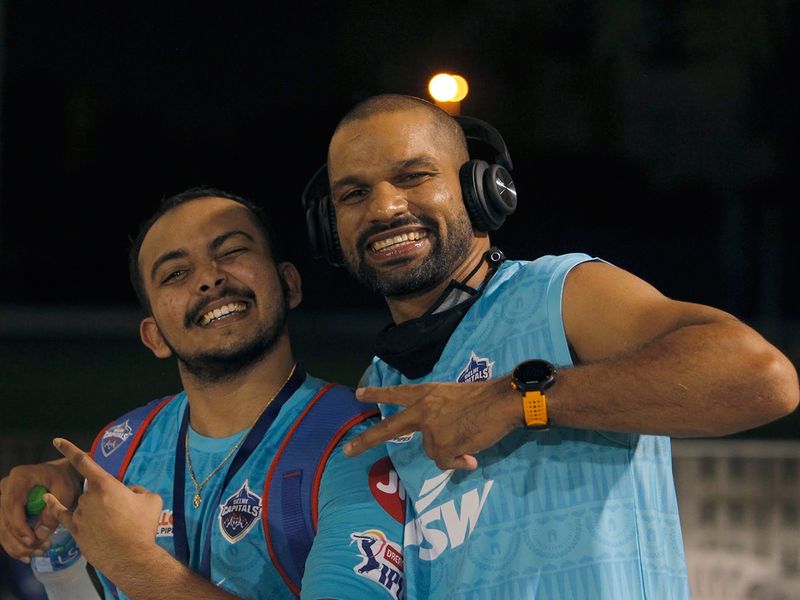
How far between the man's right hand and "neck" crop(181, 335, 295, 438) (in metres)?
0.39

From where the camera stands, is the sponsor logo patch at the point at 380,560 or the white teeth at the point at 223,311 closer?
the sponsor logo patch at the point at 380,560

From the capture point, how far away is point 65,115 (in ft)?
51.6

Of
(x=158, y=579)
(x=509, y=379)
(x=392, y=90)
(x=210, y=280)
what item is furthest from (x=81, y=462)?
(x=392, y=90)

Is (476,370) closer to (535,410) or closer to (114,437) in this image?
(535,410)

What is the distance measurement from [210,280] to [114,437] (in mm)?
569

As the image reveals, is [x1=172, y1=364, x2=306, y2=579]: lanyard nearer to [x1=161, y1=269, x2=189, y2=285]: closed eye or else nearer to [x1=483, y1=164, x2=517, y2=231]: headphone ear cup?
[x1=161, y1=269, x2=189, y2=285]: closed eye

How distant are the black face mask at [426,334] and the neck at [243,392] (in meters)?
0.40

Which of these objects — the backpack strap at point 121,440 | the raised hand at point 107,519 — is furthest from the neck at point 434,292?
the backpack strap at point 121,440

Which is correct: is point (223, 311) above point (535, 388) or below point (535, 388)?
above

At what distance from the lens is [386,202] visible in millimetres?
2291

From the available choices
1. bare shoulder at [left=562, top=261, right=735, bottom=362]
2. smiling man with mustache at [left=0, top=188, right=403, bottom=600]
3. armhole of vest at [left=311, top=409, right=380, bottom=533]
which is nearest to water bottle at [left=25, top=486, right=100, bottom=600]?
smiling man with mustache at [left=0, top=188, right=403, bottom=600]

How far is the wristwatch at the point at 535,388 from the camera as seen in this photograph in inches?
74.3

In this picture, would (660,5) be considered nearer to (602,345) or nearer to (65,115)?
(65,115)

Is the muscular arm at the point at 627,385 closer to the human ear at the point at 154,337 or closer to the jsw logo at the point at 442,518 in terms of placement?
the jsw logo at the point at 442,518
